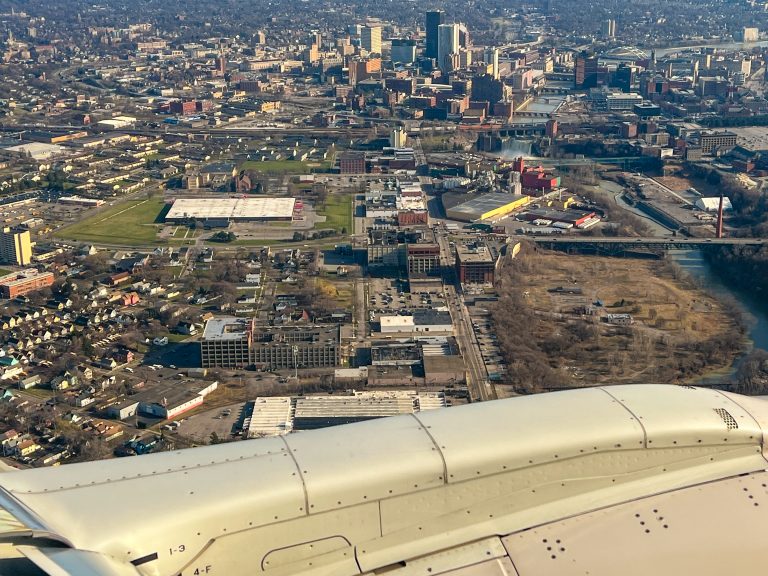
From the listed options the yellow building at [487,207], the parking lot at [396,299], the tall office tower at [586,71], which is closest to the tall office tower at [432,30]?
the tall office tower at [586,71]

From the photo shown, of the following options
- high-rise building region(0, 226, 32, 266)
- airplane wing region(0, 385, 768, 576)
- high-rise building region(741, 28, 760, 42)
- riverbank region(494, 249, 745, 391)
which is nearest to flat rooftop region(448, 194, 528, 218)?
riverbank region(494, 249, 745, 391)

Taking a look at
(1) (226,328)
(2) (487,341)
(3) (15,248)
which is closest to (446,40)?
(3) (15,248)

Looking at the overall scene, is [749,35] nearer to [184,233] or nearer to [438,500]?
[184,233]

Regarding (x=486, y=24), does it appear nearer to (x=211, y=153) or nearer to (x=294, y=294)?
(x=211, y=153)

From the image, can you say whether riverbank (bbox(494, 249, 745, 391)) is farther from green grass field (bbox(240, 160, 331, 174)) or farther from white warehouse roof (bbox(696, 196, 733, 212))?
green grass field (bbox(240, 160, 331, 174))

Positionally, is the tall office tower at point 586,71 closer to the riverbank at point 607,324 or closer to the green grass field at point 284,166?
the green grass field at point 284,166
